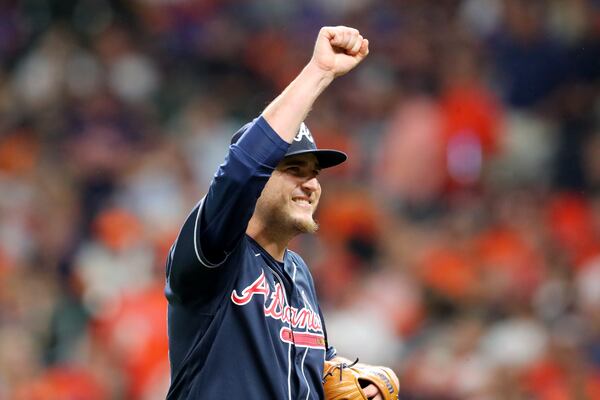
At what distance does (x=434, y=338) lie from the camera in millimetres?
6098

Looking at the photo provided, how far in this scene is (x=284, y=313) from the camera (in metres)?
3.08

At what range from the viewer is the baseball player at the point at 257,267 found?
274cm

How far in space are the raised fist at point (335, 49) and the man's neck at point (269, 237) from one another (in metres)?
0.56

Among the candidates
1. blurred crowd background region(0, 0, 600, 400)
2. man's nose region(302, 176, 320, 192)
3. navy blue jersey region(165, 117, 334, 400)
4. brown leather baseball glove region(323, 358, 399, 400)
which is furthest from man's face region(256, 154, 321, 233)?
blurred crowd background region(0, 0, 600, 400)

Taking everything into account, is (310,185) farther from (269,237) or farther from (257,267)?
(257,267)

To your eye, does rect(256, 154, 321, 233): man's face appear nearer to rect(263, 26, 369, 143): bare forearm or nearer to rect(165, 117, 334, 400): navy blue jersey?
rect(165, 117, 334, 400): navy blue jersey

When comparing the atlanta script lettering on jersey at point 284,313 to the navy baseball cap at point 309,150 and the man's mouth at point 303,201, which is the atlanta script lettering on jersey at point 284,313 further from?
the navy baseball cap at point 309,150

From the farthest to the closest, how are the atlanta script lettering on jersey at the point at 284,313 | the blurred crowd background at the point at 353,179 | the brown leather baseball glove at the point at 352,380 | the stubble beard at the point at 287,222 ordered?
1. the blurred crowd background at the point at 353,179
2. the brown leather baseball glove at the point at 352,380
3. the stubble beard at the point at 287,222
4. the atlanta script lettering on jersey at the point at 284,313

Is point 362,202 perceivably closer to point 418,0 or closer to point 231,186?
point 418,0

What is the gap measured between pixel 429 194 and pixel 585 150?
3.28ft

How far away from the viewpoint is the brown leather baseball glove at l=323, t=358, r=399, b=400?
329 cm

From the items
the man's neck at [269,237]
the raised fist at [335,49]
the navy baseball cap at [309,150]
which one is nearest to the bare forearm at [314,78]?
the raised fist at [335,49]


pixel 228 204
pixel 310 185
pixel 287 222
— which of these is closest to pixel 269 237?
pixel 287 222

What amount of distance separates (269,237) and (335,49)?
633 millimetres
